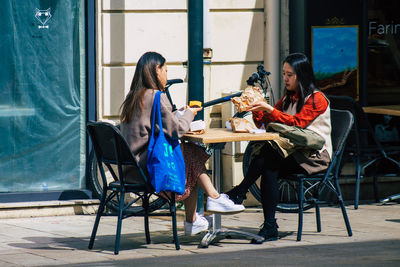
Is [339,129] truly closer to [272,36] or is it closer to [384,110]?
[384,110]

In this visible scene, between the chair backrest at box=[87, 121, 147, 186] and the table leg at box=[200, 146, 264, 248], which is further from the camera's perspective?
the table leg at box=[200, 146, 264, 248]

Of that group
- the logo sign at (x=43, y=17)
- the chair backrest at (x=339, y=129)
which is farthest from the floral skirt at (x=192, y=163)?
the logo sign at (x=43, y=17)

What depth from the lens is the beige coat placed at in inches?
256

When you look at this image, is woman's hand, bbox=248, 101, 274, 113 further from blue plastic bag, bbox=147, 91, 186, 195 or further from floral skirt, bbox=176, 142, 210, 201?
blue plastic bag, bbox=147, 91, 186, 195

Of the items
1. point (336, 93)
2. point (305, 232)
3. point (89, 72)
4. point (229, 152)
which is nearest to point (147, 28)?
point (89, 72)

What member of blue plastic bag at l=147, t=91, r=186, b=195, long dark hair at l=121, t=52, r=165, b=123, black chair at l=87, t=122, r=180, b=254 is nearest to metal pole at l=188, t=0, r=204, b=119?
long dark hair at l=121, t=52, r=165, b=123

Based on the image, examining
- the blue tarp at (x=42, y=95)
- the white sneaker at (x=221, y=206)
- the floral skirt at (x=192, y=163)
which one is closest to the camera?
the white sneaker at (x=221, y=206)

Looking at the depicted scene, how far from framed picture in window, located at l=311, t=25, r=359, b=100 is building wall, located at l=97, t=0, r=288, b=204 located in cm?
48

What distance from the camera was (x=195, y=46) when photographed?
7.79 m

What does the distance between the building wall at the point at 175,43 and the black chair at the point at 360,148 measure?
108cm

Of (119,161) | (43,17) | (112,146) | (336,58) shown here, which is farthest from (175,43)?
(119,161)

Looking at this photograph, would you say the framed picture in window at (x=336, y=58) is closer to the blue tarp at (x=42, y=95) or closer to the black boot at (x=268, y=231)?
the blue tarp at (x=42, y=95)

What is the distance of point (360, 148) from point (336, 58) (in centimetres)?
105

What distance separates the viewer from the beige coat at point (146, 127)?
21.4 feet
